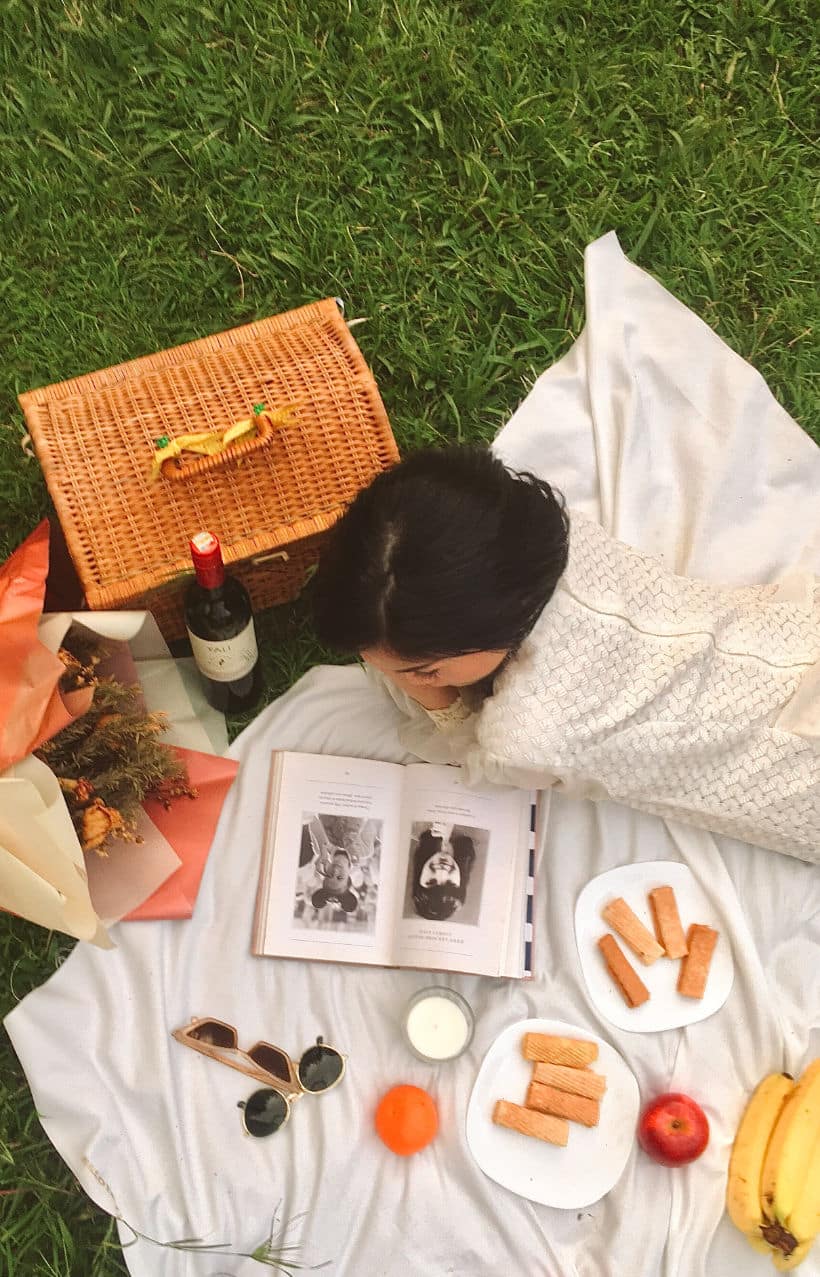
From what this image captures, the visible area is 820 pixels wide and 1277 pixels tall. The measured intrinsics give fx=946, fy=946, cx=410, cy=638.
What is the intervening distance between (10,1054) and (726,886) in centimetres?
105

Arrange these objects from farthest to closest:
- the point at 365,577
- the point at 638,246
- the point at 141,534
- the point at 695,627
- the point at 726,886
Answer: the point at 638,246
the point at 726,886
the point at 141,534
the point at 695,627
the point at 365,577

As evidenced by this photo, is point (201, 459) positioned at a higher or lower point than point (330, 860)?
higher

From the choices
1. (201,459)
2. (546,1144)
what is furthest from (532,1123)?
(201,459)

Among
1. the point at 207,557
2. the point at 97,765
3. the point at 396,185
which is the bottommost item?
the point at 97,765

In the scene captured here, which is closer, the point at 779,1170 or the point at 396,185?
the point at 779,1170

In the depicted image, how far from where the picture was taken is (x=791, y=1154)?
1.18 metres

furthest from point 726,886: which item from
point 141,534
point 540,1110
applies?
point 141,534

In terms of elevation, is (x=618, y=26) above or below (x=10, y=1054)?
above

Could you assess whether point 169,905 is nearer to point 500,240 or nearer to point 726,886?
point 726,886

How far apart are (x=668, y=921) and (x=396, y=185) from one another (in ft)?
4.18

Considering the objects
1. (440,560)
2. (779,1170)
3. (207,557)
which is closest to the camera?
(440,560)

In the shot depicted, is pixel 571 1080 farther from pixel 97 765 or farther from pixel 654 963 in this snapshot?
pixel 97 765

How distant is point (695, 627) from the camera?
113cm

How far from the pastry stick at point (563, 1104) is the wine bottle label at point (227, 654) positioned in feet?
2.28
